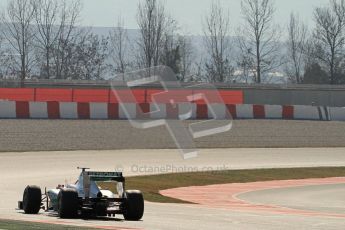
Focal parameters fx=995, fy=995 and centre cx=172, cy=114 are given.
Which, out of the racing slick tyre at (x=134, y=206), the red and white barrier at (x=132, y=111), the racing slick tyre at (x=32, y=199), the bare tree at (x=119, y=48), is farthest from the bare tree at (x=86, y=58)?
the racing slick tyre at (x=134, y=206)

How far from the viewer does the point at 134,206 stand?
15992mm

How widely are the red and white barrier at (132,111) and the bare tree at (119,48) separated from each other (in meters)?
34.7

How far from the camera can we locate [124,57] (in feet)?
281

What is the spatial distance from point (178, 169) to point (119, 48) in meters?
50.5

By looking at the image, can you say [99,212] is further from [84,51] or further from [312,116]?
[84,51]

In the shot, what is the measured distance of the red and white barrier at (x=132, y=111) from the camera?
3850cm

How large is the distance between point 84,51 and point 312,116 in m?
33.5

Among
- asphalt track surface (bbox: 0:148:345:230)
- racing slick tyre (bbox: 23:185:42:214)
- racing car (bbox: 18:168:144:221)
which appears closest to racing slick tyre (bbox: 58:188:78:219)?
racing car (bbox: 18:168:144:221)

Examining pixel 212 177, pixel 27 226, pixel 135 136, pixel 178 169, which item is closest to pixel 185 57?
pixel 135 136

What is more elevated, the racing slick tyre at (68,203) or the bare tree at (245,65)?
the bare tree at (245,65)

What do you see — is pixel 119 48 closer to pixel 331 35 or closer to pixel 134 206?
pixel 331 35

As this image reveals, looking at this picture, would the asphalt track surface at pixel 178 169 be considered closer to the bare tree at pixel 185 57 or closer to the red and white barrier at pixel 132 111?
the red and white barrier at pixel 132 111

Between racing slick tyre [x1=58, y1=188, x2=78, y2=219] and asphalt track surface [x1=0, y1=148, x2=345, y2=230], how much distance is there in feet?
0.56

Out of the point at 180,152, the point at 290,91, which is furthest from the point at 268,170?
the point at 290,91
